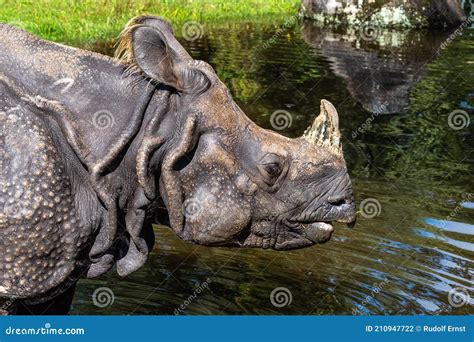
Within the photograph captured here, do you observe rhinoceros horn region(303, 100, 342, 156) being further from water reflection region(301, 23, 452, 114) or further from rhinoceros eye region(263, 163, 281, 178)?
water reflection region(301, 23, 452, 114)

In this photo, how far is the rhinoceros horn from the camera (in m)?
6.35

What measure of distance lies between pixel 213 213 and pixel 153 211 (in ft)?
1.31

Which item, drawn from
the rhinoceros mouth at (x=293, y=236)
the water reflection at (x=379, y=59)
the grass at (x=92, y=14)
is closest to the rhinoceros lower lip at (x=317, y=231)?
the rhinoceros mouth at (x=293, y=236)

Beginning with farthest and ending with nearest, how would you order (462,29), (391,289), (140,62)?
(462,29), (391,289), (140,62)

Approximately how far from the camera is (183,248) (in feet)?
31.9

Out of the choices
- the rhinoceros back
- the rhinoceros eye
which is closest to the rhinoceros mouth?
the rhinoceros eye

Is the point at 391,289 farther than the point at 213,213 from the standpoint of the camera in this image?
Yes

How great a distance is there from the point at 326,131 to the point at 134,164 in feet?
3.85

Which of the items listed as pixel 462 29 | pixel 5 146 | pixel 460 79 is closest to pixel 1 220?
pixel 5 146

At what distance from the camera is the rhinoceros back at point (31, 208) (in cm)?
573

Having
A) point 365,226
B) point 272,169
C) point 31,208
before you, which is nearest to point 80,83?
point 31,208

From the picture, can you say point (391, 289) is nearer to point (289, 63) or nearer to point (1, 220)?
point (1, 220)

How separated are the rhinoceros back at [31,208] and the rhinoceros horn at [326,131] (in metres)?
1.50

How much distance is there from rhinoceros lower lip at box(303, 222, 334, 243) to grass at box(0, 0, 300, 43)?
36.2 feet
